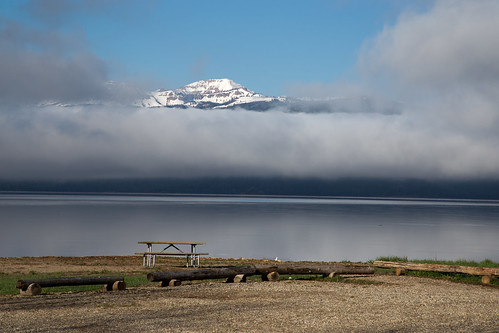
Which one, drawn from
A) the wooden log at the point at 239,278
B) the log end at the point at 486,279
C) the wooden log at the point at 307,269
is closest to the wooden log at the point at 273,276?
the wooden log at the point at 307,269

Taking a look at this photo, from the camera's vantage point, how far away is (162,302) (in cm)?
1722

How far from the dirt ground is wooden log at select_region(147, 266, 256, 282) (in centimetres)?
39

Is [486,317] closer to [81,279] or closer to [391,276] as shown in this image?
[391,276]

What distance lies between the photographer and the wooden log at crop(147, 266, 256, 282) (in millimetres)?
20906

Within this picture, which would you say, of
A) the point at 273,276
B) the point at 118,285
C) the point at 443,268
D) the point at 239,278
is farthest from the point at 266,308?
the point at 443,268

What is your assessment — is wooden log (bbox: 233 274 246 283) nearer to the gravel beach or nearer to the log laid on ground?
the gravel beach

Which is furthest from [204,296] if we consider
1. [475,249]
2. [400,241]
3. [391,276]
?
[400,241]

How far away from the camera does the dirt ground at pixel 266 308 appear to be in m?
13.8

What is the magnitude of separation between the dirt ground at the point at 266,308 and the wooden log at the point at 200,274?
0.39 metres

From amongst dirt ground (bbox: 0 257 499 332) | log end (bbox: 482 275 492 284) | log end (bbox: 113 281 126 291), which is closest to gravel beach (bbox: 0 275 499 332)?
dirt ground (bbox: 0 257 499 332)

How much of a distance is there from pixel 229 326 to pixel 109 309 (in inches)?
152

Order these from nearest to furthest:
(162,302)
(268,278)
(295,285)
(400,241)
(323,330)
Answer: (323,330) → (162,302) → (295,285) → (268,278) → (400,241)

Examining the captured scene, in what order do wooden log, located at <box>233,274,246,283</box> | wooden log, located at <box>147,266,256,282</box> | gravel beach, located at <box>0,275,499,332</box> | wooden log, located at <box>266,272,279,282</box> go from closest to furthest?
gravel beach, located at <box>0,275,499,332</box>, wooden log, located at <box>147,266,256,282</box>, wooden log, located at <box>233,274,246,283</box>, wooden log, located at <box>266,272,279,282</box>

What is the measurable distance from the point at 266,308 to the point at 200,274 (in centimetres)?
592
